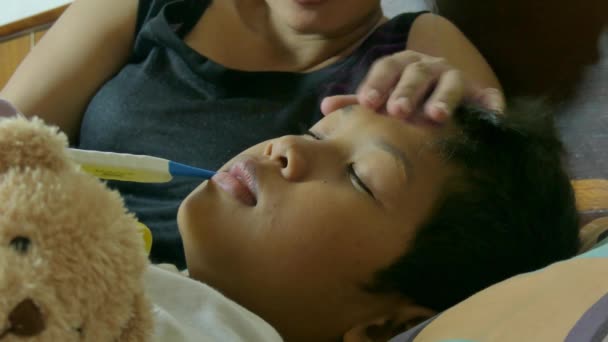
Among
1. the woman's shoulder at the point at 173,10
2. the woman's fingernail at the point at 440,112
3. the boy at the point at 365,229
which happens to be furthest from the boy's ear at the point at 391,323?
the woman's shoulder at the point at 173,10

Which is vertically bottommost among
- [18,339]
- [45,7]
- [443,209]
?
[45,7]

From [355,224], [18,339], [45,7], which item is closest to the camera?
[18,339]

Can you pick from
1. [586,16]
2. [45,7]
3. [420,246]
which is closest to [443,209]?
[420,246]

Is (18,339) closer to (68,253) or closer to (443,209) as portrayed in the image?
(68,253)

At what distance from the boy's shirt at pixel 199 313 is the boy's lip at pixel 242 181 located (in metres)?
0.10

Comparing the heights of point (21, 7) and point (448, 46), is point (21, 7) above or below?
below

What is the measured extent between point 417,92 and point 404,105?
0.17ft

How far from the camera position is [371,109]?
739 mm

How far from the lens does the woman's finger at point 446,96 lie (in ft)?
2.33

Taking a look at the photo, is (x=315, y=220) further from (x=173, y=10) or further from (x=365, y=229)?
(x=173, y=10)

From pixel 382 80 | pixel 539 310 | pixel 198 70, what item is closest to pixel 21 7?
pixel 198 70

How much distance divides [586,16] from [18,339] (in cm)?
100

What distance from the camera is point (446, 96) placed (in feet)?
2.45

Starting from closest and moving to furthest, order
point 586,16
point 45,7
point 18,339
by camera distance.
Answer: point 18,339
point 586,16
point 45,7
